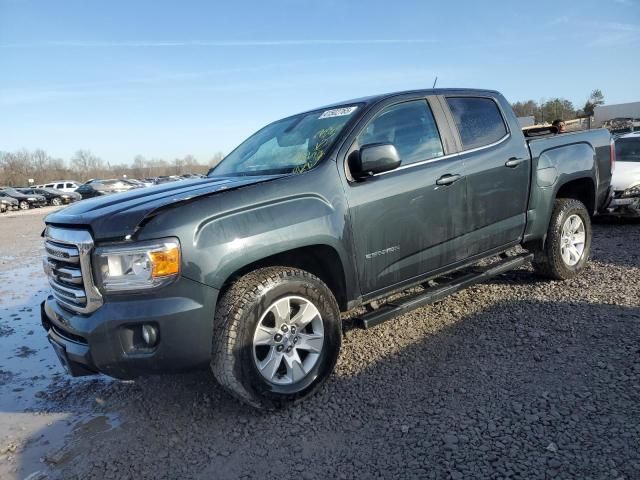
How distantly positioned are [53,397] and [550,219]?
15.3ft

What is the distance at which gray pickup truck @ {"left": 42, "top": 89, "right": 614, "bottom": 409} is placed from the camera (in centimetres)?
262

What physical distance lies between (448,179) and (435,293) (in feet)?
Result: 2.96

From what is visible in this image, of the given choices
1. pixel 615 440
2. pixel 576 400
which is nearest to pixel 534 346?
pixel 576 400

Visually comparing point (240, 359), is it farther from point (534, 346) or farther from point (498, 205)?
point (498, 205)

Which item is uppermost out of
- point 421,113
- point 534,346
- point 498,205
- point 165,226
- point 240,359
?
point 421,113

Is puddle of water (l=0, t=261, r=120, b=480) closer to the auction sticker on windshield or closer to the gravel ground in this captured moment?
the gravel ground

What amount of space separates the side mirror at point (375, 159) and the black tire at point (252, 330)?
811 millimetres

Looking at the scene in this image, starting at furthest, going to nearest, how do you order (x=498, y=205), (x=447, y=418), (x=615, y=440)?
(x=498, y=205), (x=447, y=418), (x=615, y=440)

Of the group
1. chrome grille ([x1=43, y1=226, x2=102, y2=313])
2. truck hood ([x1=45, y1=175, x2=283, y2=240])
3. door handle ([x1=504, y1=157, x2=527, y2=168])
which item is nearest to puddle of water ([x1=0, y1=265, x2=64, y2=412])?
chrome grille ([x1=43, y1=226, x2=102, y2=313])

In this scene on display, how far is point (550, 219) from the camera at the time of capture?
15.6 ft

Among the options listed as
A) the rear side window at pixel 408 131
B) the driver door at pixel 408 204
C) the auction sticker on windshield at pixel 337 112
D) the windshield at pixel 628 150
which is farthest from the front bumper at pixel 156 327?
the windshield at pixel 628 150

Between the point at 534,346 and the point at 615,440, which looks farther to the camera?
the point at 534,346

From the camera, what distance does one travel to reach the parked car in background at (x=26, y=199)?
34.4 metres

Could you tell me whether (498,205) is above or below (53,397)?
above
